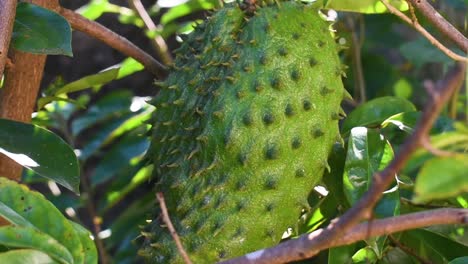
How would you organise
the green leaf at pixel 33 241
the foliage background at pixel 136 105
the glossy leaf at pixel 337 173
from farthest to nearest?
the foliage background at pixel 136 105 → the glossy leaf at pixel 337 173 → the green leaf at pixel 33 241

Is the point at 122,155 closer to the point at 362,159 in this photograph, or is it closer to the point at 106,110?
the point at 106,110

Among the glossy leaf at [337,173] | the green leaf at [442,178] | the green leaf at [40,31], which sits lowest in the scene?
the glossy leaf at [337,173]

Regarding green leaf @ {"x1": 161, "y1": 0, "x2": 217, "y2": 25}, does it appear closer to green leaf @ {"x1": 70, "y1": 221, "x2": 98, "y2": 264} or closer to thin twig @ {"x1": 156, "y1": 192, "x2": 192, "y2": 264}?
green leaf @ {"x1": 70, "y1": 221, "x2": 98, "y2": 264}

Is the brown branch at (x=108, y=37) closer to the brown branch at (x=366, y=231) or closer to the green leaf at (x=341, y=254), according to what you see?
the green leaf at (x=341, y=254)

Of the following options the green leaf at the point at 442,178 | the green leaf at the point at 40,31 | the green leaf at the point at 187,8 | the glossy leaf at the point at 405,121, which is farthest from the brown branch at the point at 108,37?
the green leaf at the point at 442,178

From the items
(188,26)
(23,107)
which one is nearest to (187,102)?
(23,107)

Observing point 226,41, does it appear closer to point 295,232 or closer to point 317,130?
point 317,130
